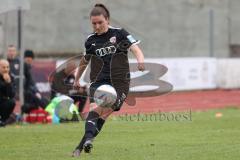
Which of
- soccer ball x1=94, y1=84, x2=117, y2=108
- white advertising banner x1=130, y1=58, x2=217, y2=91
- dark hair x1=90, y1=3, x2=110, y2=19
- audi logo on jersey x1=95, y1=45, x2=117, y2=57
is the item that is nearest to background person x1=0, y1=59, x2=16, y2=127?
soccer ball x1=94, y1=84, x2=117, y2=108

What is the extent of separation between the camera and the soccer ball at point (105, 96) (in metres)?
9.45

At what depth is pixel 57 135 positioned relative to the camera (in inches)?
493

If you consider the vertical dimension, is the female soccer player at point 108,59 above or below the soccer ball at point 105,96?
above

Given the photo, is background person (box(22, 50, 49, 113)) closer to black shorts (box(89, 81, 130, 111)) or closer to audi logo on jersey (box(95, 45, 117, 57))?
black shorts (box(89, 81, 130, 111))

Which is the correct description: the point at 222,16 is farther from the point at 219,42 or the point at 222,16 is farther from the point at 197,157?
the point at 197,157

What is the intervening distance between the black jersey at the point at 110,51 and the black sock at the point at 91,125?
50 centimetres

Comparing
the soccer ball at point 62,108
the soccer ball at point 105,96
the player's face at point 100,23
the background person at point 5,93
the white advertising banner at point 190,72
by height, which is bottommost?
the white advertising banner at point 190,72

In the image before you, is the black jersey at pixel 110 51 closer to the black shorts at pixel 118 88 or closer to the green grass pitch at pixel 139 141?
the black shorts at pixel 118 88

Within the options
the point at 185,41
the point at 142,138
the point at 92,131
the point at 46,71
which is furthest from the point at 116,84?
the point at 185,41

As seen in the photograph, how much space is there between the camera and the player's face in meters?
9.18

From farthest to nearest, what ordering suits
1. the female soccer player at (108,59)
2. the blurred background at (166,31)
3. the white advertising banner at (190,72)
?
the blurred background at (166,31) → the white advertising banner at (190,72) → the female soccer player at (108,59)

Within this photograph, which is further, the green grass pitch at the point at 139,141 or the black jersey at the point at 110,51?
the black jersey at the point at 110,51

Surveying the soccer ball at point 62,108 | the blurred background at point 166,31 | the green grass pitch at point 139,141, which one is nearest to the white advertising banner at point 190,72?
the blurred background at point 166,31

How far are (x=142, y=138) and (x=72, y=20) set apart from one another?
25.2 m
